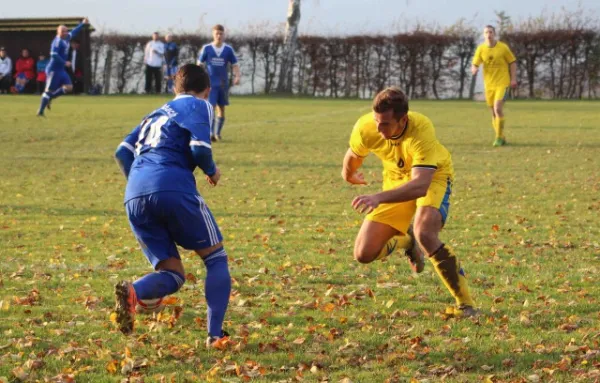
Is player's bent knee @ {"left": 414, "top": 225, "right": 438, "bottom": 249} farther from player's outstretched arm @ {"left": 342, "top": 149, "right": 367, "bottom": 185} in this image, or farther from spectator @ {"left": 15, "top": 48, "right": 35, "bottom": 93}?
spectator @ {"left": 15, "top": 48, "right": 35, "bottom": 93}

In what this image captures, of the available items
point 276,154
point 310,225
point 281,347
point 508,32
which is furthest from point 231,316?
point 508,32

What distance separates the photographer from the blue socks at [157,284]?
5.44 m

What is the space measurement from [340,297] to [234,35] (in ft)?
116

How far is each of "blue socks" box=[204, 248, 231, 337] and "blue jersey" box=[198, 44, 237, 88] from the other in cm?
1334

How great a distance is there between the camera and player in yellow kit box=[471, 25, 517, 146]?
17.9m

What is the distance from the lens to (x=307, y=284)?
718 cm

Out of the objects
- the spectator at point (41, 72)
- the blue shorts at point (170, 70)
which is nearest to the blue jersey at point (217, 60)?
the spectator at point (41, 72)

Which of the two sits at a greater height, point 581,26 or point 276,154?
point 581,26

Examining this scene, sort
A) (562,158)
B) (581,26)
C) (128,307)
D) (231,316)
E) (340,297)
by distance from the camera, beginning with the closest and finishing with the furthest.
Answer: (128,307) < (231,316) < (340,297) < (562,158) < (581,26)

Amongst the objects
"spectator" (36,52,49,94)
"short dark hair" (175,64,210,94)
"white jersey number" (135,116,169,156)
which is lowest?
"spectator" (36,52,49,94)

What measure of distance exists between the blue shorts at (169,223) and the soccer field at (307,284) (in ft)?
1.83

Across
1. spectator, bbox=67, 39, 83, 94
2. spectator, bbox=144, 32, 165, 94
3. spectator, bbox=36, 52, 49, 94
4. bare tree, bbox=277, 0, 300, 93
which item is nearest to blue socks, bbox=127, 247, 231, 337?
spectator, bbox=144, 32, 165, 94

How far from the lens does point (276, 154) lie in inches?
663

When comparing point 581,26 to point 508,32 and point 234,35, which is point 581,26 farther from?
point 234,35
